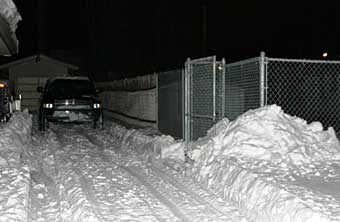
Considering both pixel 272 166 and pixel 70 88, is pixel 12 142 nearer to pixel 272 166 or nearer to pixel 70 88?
pixel 70 88

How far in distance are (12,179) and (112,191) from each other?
5.61ft

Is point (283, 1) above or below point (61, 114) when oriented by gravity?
above

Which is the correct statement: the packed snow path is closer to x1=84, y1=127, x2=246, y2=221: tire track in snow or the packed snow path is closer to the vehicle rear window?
x1=84, y1=127, x2=246, y2=221: tire track in snow

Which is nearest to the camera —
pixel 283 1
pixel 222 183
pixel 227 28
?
pixel 222 183

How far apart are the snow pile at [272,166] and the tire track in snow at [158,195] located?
2.60ft

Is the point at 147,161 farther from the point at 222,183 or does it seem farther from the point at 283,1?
the point at 283,1

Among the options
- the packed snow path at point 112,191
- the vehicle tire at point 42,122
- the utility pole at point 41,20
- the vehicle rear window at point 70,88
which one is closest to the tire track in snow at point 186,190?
the packed snow path at point 112,191

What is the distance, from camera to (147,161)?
408 inches

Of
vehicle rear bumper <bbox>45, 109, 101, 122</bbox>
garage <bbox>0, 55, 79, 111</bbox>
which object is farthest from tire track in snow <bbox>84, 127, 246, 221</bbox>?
garage <bbox>0, 55, 79, 111</bbox>

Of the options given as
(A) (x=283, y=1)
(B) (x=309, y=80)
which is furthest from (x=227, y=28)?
(B) (x=309, y=80)

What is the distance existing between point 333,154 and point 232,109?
3.38m

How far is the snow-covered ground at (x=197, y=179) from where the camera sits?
19.5 feet

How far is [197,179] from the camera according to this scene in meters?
8.16

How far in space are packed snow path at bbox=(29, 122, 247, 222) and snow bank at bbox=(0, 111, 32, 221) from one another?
0.56 ft
